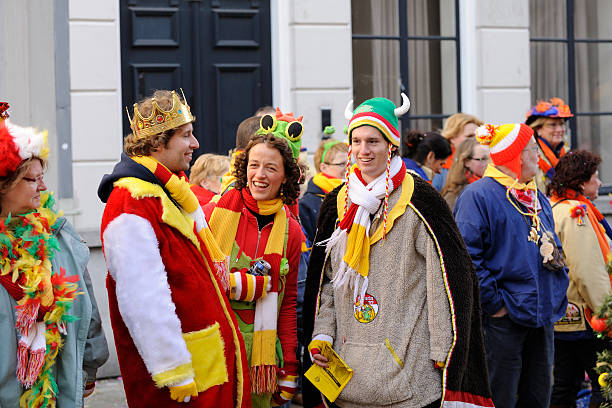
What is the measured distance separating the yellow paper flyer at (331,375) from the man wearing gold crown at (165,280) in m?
0.43

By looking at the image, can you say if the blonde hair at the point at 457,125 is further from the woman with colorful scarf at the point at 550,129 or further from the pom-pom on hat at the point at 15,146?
the pom-pom on hat at the point at 15,146

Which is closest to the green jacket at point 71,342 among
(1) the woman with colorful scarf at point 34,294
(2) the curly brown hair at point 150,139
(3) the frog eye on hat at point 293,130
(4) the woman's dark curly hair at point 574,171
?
(1) the woman with colorful scarf at point 34,294

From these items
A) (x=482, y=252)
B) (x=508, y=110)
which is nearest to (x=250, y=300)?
(x=482, y=252)

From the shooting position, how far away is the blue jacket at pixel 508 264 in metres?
4.92

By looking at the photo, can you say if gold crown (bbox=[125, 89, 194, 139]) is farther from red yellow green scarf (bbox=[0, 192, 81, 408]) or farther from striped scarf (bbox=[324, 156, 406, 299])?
striped scarf (bbox=[324, 156, 406, 299])

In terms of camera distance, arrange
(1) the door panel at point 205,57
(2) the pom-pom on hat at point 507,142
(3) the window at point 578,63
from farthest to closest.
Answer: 1. (3) the window at point 578,63
2. (1) the door panel at point 205,57
3. (2) the pom-pom on hat at point 507,142

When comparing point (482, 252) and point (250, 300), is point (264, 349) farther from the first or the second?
point (482, 252)

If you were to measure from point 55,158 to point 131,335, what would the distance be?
4.52 m

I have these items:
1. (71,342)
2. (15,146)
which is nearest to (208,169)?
(71,342)

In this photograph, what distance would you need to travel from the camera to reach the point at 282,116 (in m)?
4.28

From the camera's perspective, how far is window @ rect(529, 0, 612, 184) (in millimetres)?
9852

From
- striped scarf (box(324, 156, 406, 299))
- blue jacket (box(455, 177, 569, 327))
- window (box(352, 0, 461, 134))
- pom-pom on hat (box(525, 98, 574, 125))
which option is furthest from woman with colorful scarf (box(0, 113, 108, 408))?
window (box(352, 0, 461, 134))

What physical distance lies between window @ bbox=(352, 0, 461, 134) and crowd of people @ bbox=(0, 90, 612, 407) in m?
4.02

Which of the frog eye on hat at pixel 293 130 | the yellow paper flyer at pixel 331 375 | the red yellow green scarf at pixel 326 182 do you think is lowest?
the yellow paper flyer at pixel 331 375
